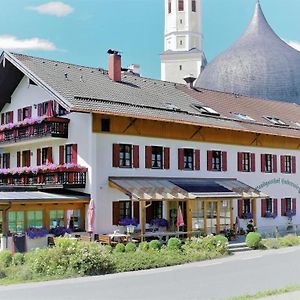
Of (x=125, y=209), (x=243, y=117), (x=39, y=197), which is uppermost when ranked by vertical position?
(x=243, y=117)

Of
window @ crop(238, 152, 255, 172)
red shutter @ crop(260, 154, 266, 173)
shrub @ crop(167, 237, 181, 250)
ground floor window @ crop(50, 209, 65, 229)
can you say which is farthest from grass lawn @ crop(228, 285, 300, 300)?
red shutter @ crop(260, 154, 266, 173)

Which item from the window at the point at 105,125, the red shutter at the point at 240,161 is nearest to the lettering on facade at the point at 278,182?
the red shutter at the point at 240,161

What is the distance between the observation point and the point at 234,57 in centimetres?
6225

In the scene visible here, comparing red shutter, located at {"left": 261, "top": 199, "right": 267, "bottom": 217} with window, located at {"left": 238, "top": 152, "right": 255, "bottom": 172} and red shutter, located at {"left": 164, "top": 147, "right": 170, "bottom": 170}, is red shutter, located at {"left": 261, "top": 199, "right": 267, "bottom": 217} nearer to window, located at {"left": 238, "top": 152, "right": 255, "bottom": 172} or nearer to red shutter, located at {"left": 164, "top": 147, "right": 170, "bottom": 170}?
window, located at {"left": 238, "top": 152, "right": 255, "bottom": 172}

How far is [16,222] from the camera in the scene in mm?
26062

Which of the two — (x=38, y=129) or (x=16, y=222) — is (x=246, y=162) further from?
(x=16, y=222)

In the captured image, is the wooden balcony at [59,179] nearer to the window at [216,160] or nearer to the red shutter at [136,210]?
the red shutter at [136,210]

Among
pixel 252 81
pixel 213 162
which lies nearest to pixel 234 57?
pixel 252 81

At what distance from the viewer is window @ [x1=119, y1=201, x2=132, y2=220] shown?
29141 mm

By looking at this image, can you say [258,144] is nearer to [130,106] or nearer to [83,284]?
[130,106]

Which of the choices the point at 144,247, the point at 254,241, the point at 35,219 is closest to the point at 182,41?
the point at 254,241

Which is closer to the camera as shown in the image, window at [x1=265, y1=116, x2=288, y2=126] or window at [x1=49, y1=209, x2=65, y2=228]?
window at [x1=49, y1=209, x2=65, y2=228]

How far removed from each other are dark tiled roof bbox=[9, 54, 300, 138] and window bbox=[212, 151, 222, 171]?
5.49 feet

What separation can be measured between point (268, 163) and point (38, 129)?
15.1 metres
